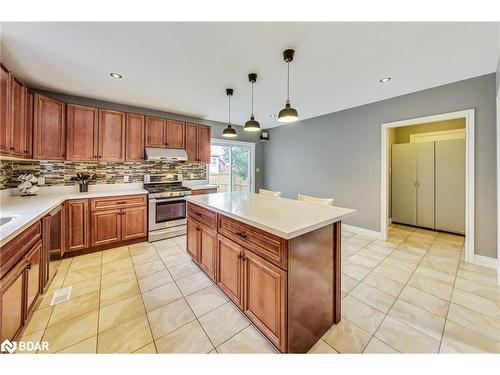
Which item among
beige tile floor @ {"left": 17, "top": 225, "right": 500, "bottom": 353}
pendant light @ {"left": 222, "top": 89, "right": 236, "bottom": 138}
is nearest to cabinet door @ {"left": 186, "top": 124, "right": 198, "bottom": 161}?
pendant light @ {"left": 222, "top": 89, "right": 236, "bottom": 138}

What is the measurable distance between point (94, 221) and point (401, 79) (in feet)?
16.1

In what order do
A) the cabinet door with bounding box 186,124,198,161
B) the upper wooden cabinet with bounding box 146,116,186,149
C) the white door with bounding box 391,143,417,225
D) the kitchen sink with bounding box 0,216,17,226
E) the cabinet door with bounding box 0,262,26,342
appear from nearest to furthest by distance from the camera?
the cabinet door with bounding box 0,262,26,342, the kitchen sink with bounding box 0,216,17,226, the upper wooden cabinet with bounding box 146,116,186,149, the cabinet door with bounding box 186,124,198,161, the white door with bounding box 391,143,417,225

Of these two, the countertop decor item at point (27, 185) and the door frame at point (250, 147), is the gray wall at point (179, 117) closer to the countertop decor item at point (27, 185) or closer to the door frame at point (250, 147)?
the door frame at point (250, 147)

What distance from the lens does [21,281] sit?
4.77 ft

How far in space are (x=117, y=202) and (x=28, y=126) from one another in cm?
145

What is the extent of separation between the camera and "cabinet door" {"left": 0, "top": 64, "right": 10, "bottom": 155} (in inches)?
77.2

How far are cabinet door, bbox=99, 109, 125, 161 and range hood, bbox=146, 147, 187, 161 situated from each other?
43cm

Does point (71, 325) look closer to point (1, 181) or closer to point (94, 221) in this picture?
point (94, 221)

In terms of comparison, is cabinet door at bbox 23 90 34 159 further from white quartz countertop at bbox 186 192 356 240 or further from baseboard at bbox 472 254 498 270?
baseboard at bbox 472 254 498 270

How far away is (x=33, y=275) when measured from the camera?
1677mm

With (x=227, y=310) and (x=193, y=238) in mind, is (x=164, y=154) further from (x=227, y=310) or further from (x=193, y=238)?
(x=227, y=310)

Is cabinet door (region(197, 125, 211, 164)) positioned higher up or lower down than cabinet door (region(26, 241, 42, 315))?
higher up

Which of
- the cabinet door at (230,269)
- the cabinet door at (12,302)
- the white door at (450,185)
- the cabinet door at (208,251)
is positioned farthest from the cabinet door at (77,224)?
the white door at (450,185)

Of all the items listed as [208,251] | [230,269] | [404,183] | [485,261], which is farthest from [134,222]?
[404,183]
